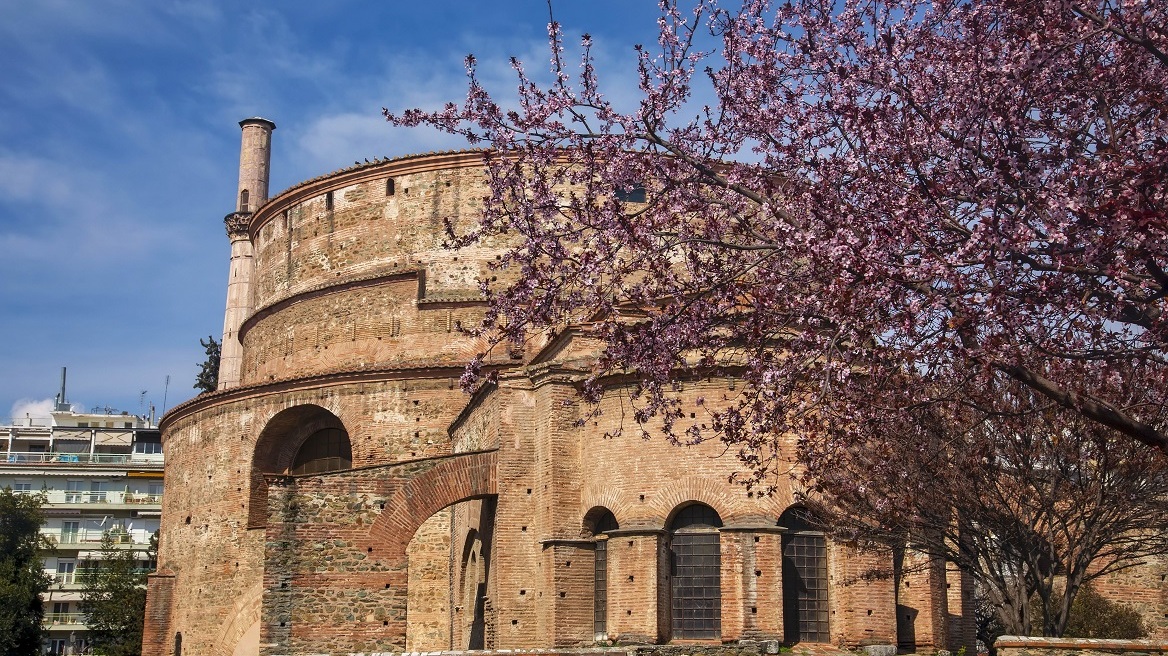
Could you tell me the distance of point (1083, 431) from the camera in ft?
49.2

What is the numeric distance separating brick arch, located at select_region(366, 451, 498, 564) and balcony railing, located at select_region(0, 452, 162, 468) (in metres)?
46.9

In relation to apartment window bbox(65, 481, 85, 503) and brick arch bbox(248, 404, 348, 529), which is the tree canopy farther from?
brick arch bbox(248, 404, 348, 529)

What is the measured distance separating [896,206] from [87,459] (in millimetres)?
66074

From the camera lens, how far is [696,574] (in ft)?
62.7

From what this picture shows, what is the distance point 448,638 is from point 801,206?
17.8m

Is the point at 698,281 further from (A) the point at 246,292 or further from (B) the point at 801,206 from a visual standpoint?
(A) the point at 246,292

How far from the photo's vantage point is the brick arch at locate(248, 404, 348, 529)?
28.2 m

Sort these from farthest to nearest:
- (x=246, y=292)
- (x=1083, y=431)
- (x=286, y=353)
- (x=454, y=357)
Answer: (x=246, y=292)
(x=286, y=353)
(x=454, y=357)
(x=1083, y=431)

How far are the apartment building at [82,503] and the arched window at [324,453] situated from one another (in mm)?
29343

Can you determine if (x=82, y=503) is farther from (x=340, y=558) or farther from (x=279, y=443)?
(x=340, y=558)

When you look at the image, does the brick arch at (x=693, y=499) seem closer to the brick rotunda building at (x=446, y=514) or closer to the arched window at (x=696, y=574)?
the brick rotunda building at (x=446, y=514)

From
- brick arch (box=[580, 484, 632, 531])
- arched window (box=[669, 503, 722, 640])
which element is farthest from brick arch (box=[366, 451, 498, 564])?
arched window (box=[669, 503, 722, 640])

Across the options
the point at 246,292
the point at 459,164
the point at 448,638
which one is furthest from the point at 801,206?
the point at 246,292

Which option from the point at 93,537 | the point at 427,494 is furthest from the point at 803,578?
the point at 93,537
